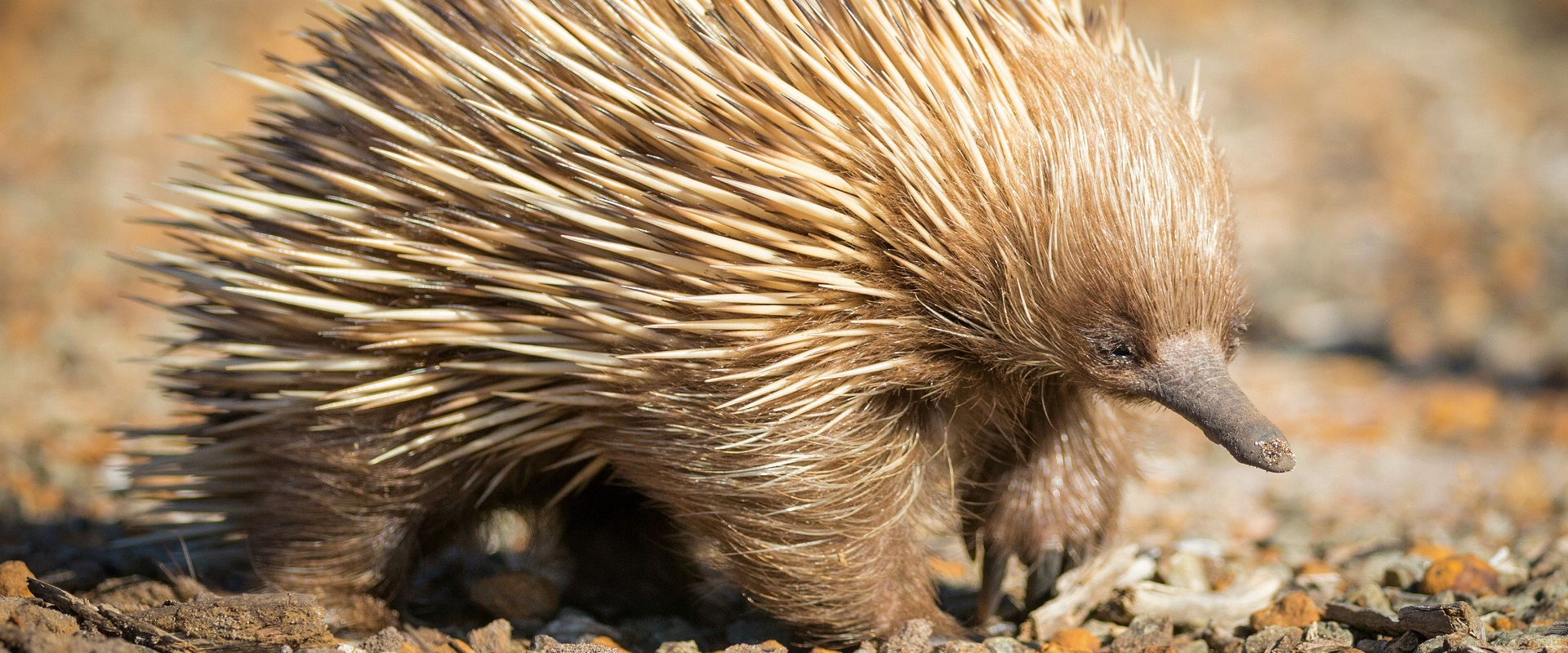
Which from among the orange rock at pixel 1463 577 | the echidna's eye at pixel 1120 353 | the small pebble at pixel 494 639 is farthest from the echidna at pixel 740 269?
the orange rock at pixel 1463 577

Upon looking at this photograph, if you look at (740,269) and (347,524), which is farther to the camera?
(347,524)

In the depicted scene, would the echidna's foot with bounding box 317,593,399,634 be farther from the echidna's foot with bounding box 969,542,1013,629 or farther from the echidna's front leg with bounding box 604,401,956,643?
the echidna's foot with bounding box 969,542,1013,629

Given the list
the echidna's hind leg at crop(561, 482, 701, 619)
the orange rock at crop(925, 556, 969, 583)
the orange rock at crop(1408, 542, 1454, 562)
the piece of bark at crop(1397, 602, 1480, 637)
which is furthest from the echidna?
the orange rock at crop(1408, 542, 1454, 562)

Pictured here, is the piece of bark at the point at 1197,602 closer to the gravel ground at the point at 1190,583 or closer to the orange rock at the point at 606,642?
the gravel ground at the point at 1190,583

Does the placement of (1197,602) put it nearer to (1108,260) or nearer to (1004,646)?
(1004,646)

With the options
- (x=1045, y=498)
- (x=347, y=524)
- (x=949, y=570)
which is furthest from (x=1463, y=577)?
(x=347, y=524)
